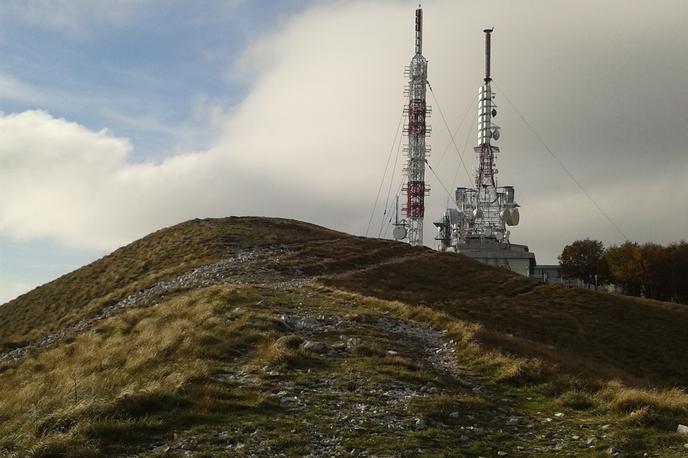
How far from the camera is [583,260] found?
10019 cm

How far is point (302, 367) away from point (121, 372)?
206 inches

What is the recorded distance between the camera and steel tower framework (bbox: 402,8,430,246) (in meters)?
79.9

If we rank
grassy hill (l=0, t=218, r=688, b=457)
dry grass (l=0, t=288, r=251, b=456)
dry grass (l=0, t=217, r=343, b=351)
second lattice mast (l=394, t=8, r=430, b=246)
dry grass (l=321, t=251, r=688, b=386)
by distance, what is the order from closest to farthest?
grassy hill (l=0, t=218, r=688, b=457), dry grass (l=0, t=288, r=251, b=456), dry grass (l=321, t=251, r=688, b=386), dry grass (l=0, t=217, r=343, b=351), second lattice mast (l=394, t=8, r=430, b=246)

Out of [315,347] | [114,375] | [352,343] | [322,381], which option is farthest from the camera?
[352,343]

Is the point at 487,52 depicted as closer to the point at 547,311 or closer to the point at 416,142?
the point at 416,142

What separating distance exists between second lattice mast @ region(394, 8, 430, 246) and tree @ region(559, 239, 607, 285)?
102 ft

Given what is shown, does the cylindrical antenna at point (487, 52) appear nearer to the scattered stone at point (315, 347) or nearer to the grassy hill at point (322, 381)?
the grassy hill at point (322, 381)

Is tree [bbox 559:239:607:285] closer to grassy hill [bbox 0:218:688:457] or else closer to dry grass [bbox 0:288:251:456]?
grassy hill [bbox 0:218:688:457]

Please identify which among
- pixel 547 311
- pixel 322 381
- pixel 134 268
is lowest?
pixel 322 381

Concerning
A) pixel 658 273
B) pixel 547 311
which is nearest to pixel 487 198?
pixel 658 273

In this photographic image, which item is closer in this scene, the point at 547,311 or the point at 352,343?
the point at 352,343

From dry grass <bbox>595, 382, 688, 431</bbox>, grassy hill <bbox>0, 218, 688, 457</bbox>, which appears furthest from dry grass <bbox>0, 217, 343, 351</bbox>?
dry grass <bbox>595, 382, 688, 431</bbox>

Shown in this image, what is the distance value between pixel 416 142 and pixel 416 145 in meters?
0.45

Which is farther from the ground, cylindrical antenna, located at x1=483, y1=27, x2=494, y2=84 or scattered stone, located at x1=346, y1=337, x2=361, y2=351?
cylindrical antenna, located at x1=483, y1=27, x2=494, y2=84
